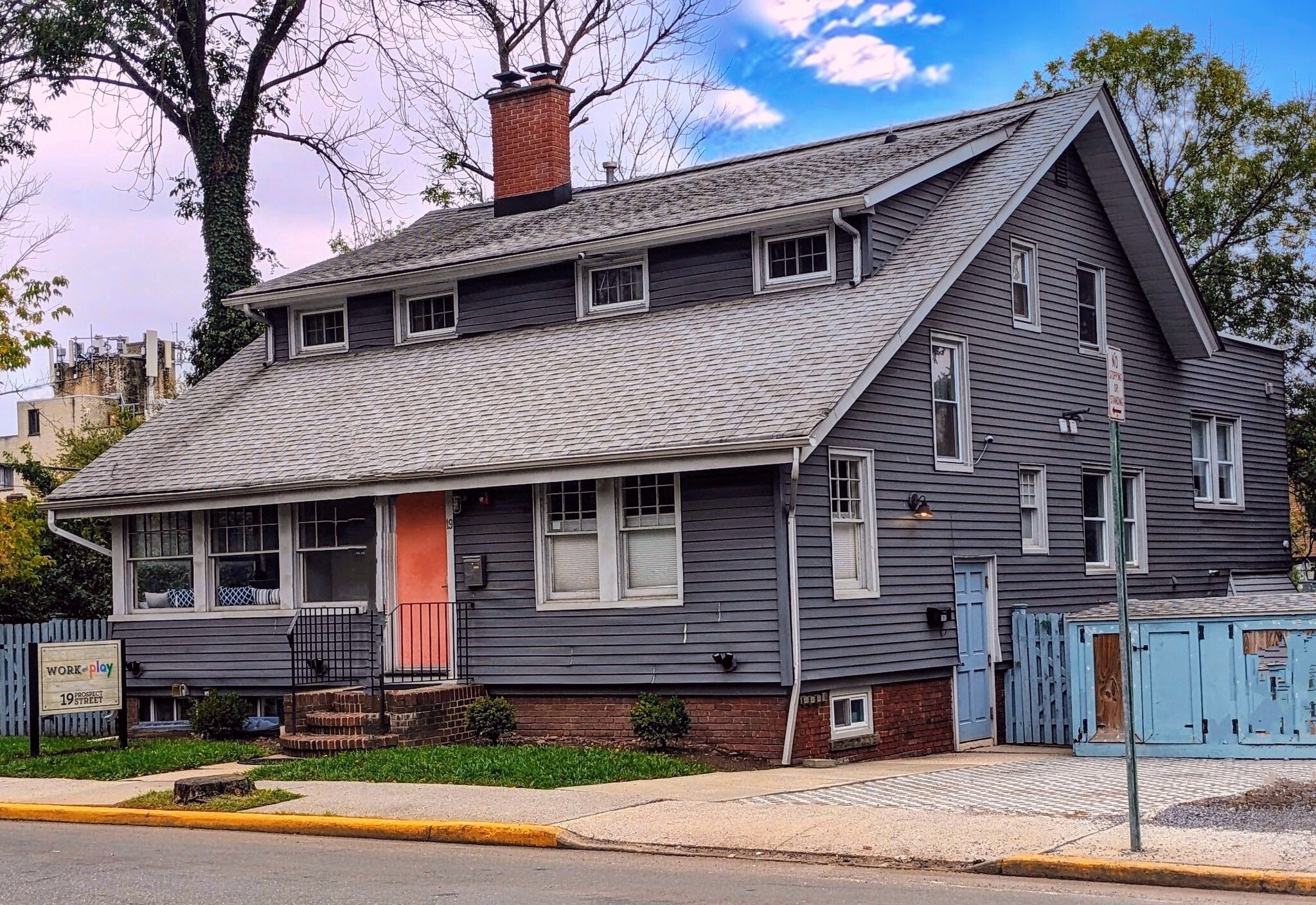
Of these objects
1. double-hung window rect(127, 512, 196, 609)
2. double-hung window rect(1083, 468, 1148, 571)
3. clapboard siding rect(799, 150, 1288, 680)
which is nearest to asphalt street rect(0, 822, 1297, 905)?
clapboard siding rect(799, 150, 1288, 680)

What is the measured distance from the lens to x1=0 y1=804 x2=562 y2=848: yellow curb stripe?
12148 millimetres

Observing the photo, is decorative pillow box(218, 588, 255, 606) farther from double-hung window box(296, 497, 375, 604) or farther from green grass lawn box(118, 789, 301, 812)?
green grass lawn box(118, 789, 301, 812)

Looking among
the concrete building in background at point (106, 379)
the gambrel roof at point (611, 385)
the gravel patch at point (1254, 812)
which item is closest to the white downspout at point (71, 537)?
the gambrel roof at point (611, 385)

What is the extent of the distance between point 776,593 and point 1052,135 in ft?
27.4

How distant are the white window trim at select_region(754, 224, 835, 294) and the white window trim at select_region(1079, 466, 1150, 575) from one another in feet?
18.3

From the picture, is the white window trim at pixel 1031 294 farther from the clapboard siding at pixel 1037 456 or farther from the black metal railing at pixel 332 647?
the black metal railing at pixel 332 647

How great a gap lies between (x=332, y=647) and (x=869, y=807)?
954cm

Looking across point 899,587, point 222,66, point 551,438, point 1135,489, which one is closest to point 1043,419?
point 1135,489

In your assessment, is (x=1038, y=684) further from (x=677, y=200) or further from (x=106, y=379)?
(x=106, y=379)

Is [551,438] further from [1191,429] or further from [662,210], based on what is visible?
[1191,429]

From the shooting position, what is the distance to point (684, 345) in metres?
19.6

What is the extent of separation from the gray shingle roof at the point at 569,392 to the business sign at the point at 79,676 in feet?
9.67

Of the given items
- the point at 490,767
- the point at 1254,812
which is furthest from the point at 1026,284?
the point at 1254,812

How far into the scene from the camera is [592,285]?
854 inches
